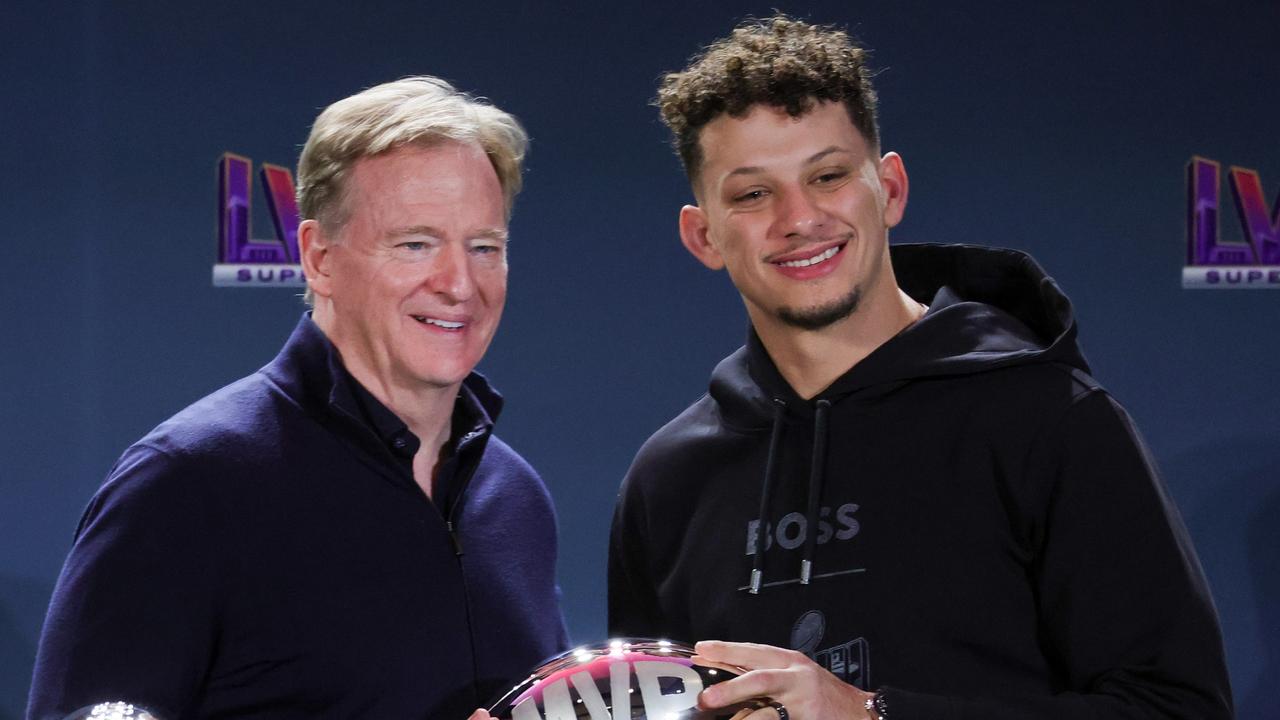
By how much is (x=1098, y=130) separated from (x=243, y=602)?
9.03 ft

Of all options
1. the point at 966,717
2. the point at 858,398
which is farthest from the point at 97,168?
the point at 966,717

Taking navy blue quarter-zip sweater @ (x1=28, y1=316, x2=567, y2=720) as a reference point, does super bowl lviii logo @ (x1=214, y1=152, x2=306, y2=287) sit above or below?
above

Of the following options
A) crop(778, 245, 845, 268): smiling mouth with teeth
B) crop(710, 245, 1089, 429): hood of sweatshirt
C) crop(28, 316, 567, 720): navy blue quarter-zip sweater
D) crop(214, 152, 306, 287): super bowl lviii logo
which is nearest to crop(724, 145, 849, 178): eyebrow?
crop(778, 245, 845, 268): smiling mouth with teeth

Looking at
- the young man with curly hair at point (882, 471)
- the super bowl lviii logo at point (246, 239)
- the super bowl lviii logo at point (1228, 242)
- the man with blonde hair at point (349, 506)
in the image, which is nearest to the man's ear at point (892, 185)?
the young man with curly hair at point (882, 471)

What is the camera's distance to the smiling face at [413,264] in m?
1.41

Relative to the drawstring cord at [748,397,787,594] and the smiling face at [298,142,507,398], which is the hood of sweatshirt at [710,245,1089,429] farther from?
the smiling face at [298,142,507,398]

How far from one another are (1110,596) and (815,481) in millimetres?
328

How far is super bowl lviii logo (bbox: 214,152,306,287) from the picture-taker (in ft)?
10.4

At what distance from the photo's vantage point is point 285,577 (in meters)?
1.28

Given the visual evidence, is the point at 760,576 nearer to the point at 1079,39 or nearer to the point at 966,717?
the point at 966,717

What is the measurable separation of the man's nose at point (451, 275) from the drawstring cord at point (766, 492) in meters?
0.39

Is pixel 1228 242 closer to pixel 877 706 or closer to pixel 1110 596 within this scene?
pixel 1110 596

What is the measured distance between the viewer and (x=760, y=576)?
56.0 inches

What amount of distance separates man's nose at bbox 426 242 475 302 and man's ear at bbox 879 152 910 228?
20.0 inches
